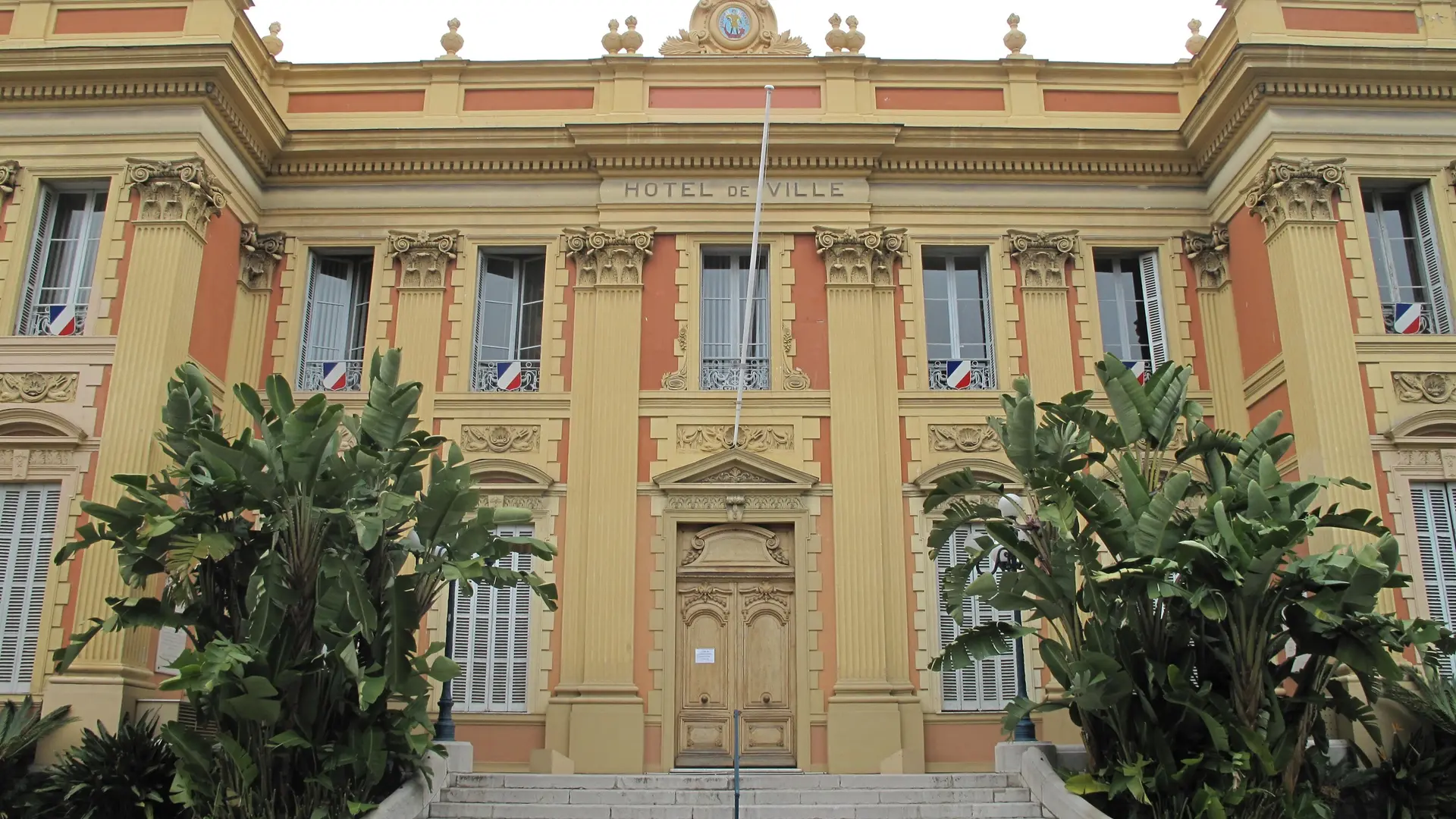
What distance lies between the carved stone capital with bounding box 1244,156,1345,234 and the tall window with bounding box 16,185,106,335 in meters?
14.6

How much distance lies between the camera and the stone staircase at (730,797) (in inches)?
459

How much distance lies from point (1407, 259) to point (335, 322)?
46.1 feet

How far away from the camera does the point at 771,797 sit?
1217cm

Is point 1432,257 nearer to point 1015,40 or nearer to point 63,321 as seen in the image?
point 1015,40

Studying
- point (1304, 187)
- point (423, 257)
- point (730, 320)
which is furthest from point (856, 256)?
point (423, 257)

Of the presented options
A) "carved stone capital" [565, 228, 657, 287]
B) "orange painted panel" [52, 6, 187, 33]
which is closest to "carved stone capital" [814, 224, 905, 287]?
"carved stone capital" [565, 228, 657, 287]

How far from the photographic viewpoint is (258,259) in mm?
17016

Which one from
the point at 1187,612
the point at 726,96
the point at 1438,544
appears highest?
the point at 726,96

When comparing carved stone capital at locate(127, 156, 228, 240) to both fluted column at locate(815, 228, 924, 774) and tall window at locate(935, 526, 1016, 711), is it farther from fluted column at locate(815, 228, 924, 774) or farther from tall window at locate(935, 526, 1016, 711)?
tall window at locate(935, 526, 1016, 711)

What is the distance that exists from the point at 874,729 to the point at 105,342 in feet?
33.6

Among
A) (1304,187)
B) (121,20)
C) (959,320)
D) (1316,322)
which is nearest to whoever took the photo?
(1316,322)

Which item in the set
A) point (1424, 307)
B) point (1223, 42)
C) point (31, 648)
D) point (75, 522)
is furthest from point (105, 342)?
point (1424, 307)

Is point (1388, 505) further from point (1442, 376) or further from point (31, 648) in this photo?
point (31, 648)

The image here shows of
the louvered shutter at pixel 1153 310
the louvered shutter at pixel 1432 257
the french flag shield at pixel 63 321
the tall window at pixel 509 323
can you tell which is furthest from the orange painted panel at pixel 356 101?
the louvered shutter at pixel 1432 257
